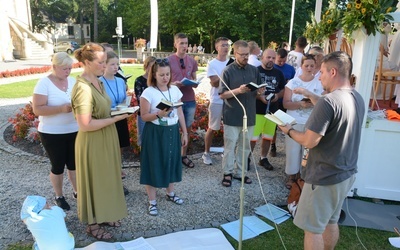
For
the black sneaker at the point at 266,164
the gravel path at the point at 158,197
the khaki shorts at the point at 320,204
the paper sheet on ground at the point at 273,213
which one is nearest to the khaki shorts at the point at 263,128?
the black sneaker at the point at 266,164

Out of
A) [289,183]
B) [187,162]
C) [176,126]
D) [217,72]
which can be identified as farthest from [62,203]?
[289,183]

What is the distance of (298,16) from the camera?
79.5ft

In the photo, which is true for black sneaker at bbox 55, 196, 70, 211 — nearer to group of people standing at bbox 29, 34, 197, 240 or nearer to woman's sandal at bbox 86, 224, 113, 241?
group of people standing at bbox 29, 34, 197, 240

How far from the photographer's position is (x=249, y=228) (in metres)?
3.47

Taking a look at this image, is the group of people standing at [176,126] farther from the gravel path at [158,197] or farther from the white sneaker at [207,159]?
the gravel path at [158,197]

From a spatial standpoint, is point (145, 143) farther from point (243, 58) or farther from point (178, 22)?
point (178, 22)

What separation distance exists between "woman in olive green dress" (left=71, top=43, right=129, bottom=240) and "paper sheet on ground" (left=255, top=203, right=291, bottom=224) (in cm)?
168

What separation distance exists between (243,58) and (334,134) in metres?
2.00

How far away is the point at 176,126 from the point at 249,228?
142 cm

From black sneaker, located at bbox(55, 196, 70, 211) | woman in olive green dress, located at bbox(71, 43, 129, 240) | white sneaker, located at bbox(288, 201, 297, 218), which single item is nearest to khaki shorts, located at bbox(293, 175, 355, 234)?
white sneaker, located at bbox(288, 201, 297, 218)

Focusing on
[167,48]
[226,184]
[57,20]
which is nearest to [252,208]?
[226,184]

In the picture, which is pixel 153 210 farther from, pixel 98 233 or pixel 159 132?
pixel 159 132

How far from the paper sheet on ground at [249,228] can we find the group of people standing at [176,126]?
779 millimetres

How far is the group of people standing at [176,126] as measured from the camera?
233cm
